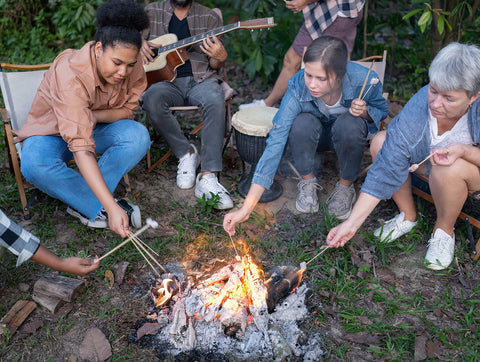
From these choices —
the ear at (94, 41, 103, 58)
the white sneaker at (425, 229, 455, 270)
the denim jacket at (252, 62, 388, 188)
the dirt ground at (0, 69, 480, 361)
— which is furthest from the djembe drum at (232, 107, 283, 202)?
the white sneaker at (425, 229, 455, 270)

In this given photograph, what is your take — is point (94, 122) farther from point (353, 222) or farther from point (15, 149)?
point (353, 222)

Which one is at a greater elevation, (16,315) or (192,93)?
(192,93)

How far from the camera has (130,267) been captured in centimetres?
332

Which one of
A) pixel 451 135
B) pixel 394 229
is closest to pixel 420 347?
pixel 394 229

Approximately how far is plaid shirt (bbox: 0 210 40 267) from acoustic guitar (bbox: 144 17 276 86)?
2.10 meters

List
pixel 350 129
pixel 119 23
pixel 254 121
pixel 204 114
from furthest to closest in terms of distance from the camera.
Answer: pixel 204 114 < pixel 254 121 < pixel 350 129 < pixel 119 23

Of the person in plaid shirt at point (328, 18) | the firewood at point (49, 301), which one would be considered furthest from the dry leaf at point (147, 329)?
the person in plaid shirt at point (328, 18)

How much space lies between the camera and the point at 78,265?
2848mm

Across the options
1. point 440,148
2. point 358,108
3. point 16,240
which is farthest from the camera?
point 358,108

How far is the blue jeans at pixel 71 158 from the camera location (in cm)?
338

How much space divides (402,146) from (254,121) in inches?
49.8

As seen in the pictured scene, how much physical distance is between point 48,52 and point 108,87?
3.87 m

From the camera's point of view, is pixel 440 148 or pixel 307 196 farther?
pixel 307 196

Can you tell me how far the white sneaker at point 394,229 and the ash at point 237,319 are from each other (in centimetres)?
90
